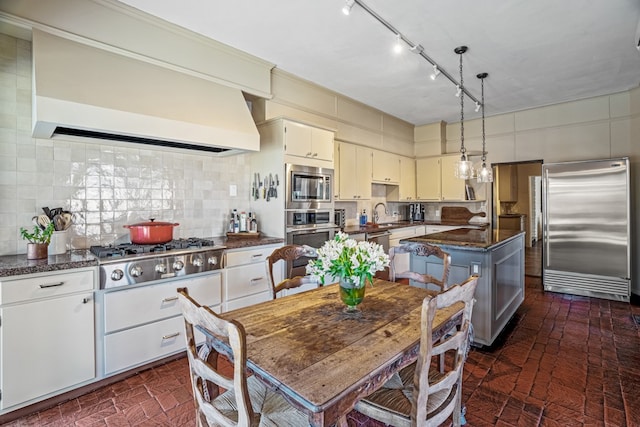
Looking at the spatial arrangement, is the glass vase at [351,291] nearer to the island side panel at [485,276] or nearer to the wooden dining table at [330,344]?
the wooden dining table at [330,344]

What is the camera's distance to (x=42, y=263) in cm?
200

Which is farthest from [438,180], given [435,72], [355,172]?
[435,72]

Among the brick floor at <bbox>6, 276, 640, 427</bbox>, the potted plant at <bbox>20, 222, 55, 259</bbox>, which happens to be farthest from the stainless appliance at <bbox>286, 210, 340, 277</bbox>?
the potted plant at <bbox>20, 222, 55, 259</bbox>

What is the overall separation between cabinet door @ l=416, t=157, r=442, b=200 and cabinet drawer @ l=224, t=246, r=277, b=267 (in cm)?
381

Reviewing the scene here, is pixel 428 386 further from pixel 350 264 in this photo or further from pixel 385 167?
pixel 385 167

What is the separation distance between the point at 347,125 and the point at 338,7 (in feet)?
7.34

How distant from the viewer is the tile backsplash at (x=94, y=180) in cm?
233

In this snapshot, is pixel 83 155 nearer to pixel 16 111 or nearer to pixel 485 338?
pixel 16 111

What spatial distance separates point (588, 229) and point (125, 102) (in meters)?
5.50

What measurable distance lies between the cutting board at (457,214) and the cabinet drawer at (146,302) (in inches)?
188

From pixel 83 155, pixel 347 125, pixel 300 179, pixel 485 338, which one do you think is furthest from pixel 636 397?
pixel 83 155

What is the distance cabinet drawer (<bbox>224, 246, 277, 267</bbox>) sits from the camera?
2881 millimetres

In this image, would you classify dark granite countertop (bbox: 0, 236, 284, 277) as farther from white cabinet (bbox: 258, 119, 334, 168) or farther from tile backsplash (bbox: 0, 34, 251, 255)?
white cabinet (bbox: 258, 119, 334, 168)

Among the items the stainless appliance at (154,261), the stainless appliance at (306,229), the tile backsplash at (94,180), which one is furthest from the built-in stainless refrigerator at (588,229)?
the stainless appliance at (154,261)
